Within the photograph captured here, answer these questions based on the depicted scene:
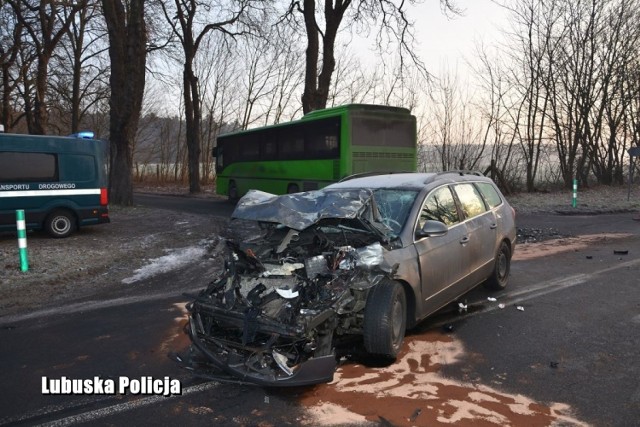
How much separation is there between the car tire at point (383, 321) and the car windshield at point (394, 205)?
0.64 metres

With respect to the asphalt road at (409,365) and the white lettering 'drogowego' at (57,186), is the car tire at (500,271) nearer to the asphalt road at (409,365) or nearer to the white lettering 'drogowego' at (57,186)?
the asphalt road at (409,365)

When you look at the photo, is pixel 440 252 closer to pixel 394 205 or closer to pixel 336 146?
pixel 394 205

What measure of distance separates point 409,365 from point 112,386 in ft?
7.78

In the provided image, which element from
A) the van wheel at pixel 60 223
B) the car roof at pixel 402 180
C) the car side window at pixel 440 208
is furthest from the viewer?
the van wheel at pixel 60 223

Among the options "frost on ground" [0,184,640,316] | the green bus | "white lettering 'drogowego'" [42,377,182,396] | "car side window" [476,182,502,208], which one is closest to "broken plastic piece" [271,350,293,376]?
"white lettering 'drogowego'" [42,377,182,396]

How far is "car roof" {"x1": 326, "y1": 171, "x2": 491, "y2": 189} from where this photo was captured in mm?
5594

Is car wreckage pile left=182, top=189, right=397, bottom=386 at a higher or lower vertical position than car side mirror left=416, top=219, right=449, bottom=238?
lower

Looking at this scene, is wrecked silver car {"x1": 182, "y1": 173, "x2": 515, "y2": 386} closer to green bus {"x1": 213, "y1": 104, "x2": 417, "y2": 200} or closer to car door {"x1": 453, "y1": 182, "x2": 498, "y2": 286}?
car door {"x1": 453, "y1": 182, "x2": 498, "y2": 286}

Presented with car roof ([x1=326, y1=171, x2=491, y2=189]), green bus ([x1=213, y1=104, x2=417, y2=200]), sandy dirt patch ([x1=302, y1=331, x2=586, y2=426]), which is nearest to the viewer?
sandy dirt patch ([x1=302, y1=331, x2=586, y2=426])

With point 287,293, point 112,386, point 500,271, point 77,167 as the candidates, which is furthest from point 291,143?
point 112,386

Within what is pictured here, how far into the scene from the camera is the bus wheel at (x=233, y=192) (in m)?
23.6

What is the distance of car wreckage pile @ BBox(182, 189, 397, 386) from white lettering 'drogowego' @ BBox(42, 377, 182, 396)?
1.19 ft

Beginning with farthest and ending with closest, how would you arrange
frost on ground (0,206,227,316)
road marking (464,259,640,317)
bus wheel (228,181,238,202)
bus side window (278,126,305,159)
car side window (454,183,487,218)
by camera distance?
bus wheel (228,181,238,202) < bus side window (278,126,305,159) < frost on ground (0,206,227,316) < road marking (464,259,640,317) < car side window (454,183,487,218)

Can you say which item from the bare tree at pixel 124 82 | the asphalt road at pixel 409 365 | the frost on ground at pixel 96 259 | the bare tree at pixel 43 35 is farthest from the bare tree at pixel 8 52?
the asphalt road at pixel 409 365
